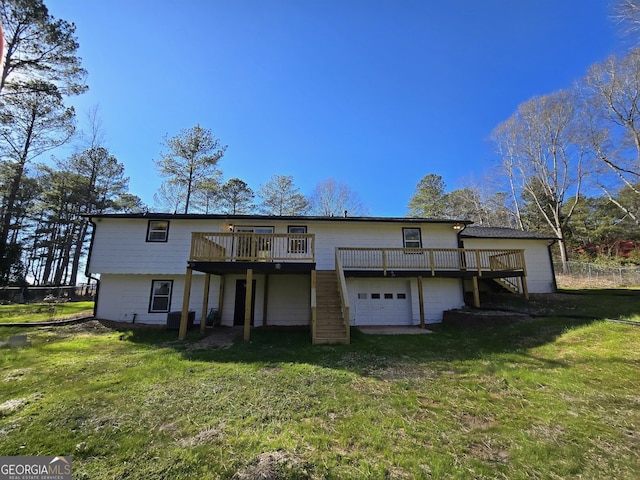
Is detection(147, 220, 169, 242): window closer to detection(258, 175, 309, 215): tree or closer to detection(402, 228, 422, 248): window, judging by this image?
detection(402, 228, 422, 248): window

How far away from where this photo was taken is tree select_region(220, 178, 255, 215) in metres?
28.6

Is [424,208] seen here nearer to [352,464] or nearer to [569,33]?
[569,33]

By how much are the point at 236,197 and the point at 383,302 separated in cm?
2051

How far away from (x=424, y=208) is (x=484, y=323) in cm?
2380

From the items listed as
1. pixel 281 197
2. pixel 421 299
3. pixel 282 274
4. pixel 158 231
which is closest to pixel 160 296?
pixel 158 231

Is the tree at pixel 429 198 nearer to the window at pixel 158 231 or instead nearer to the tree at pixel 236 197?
the tree at pixel 236 197

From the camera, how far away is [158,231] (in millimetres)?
13367

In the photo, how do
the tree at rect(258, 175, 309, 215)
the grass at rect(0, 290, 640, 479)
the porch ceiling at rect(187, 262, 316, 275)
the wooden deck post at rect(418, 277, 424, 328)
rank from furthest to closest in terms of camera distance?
the tree at rect(258, 175, 309, 215)
the wooden deck post at rect(418, 277, 424, 328)
the porch ceiling at rect(187, 262, 316, 275)
the grass at rect(0, 290, 640, 479)

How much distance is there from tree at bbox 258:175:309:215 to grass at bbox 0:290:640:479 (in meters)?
20.8

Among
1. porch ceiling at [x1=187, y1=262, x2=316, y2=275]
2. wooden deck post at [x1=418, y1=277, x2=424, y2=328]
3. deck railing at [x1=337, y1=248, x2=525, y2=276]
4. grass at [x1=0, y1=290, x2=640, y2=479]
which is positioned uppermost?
deck railing at [x1=337, y1=248, x2=525, y2=276]

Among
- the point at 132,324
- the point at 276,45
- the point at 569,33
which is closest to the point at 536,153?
the point at 569,33

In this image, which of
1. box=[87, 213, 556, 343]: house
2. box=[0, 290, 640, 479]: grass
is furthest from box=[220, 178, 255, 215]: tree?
box=[0, 290, 640, 479]: grass

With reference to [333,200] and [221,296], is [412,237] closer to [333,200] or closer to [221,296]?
[221,296]

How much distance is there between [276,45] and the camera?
1187 cm
